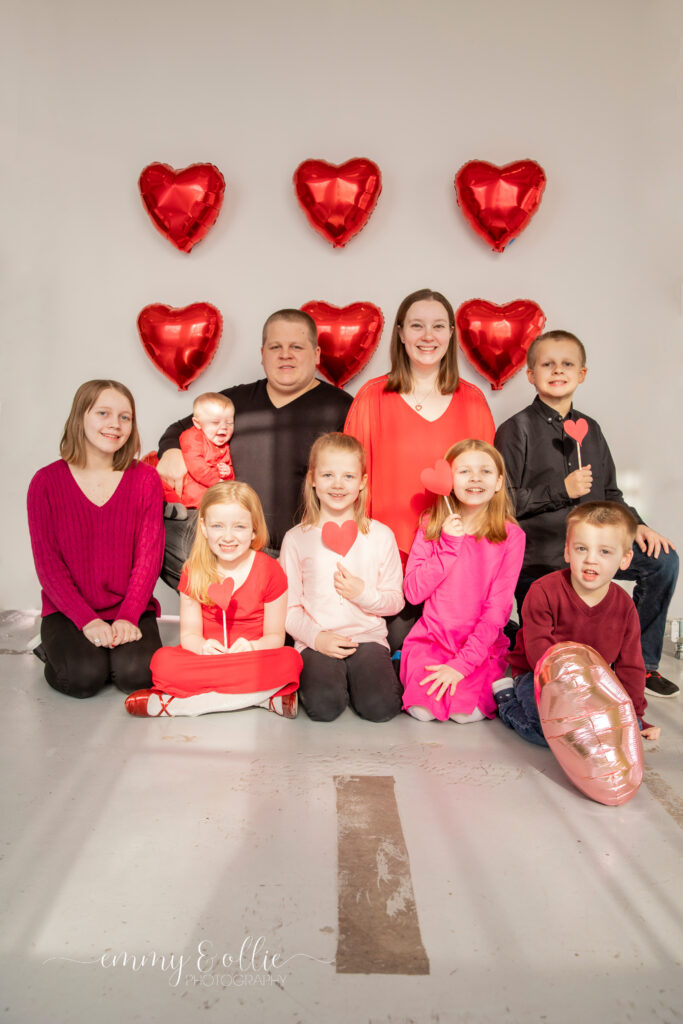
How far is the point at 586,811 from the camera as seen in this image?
6.00 ft

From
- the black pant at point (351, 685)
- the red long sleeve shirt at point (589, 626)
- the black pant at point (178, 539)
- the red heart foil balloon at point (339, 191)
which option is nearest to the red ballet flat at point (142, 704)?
the black pant at point (351, 685)

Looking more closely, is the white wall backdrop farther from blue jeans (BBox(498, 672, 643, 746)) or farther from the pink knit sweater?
blue jeans (BBox(498, 672, 643, 746))

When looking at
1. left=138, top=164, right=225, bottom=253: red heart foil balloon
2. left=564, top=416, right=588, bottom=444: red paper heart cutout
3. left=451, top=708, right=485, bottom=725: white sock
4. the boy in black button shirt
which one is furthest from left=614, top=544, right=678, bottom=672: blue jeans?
left=138, top=164, right=225, bottom=253: red heart foil balloon

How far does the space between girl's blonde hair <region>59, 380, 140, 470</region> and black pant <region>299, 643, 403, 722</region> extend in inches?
37.9

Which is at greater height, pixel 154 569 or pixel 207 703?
pixel 154 569

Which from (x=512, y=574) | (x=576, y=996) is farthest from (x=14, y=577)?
(x=576, y=996)

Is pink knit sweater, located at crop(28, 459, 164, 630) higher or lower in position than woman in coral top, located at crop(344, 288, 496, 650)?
lower

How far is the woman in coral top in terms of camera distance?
2.71 meters

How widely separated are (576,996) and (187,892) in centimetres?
75

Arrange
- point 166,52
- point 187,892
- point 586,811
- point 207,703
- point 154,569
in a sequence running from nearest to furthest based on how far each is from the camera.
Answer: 1. point 187,892
2. point 586,811
3. point 207,703
4. point 154,569
5. point 166,52

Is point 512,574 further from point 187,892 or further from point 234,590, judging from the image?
point 187,892

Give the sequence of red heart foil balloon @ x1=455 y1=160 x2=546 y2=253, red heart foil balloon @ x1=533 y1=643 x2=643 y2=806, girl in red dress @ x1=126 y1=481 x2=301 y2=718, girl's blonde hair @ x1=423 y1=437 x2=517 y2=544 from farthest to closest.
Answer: red heart foil balloon @ x1=455 y1=160 x2=546 y2=253 → girl's blonde hair @ x1=423 y1=437 x2=517 y2=544 → girl in red dress @ x1=126 y1=481 x2=301 y2=718 → red heart foil balloon @ x1=533 y1=643 x2=643 y2=806

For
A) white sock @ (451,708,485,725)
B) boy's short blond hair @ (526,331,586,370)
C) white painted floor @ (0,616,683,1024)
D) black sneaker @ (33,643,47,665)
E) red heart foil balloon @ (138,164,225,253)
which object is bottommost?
white sock @ (451,708,485,725)

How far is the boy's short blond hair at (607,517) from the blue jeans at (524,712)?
19.6 inches
